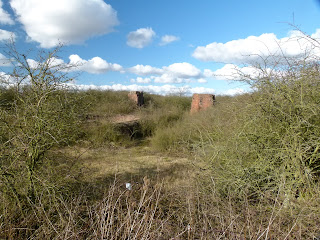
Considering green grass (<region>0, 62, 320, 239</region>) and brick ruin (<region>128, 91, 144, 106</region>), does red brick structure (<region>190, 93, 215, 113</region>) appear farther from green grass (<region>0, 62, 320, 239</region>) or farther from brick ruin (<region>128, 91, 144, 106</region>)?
green grass (<region>0, 62, 320, 239</region>)

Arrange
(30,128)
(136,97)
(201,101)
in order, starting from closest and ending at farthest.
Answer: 1. (30,128)
2. (201,101)
3. (136,97)

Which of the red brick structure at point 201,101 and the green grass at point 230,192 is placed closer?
the green grass at point 230,192

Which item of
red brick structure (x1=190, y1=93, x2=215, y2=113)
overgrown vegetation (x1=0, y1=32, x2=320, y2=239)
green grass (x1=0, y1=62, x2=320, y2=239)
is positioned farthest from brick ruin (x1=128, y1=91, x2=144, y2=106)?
overgrown vegetation (x1=0, y1=32, x2=320, y2=239)

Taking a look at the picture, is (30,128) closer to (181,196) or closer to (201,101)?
(181,196)

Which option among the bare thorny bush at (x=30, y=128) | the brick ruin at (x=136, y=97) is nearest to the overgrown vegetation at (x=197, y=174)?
the bare thorny bush at (x=30, y=128)

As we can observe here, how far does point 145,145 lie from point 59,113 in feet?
19.5

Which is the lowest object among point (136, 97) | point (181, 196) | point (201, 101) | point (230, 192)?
point (181, 196)

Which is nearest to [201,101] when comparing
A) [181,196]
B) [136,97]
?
[136,97]

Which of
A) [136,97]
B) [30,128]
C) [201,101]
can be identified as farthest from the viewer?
[136,97]

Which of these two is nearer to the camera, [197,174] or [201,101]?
[197,174]

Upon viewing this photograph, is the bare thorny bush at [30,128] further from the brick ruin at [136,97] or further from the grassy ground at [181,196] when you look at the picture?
the brick ruin at [136,97]

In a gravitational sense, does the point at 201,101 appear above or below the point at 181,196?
above

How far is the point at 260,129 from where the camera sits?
3232 mm

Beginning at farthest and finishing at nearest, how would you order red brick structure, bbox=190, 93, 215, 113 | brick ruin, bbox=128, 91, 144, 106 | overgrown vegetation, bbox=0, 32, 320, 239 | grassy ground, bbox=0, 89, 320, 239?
1. brick ruin, bbox=128, 91, 144, 106
2. red brick structure, bbox=190, 93, 215, 113
3. overgrown vegetation, bbox=0, 32, 320, 239
4. grassy ground, bbox=0, 89, 320, 239
